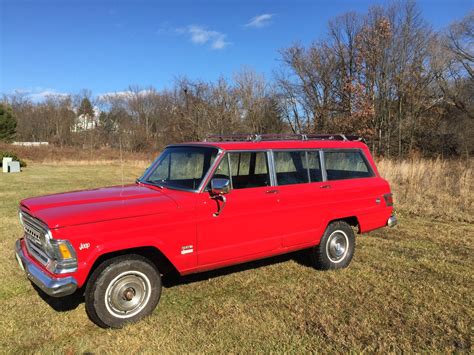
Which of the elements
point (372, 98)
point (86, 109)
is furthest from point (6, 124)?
point (372, 98)

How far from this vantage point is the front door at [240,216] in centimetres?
441

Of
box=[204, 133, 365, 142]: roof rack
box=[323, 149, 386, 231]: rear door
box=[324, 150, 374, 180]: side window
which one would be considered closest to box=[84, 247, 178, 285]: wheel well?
box=[204, 133, 365, 142]: roof rack

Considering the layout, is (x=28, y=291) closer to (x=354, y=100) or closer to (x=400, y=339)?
(x=400, y=339)

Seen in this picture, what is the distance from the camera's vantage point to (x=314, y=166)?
18.2 feet

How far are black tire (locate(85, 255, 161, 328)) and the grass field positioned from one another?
0.15 metres

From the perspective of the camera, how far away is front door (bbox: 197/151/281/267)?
4.41 m

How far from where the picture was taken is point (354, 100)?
97.2 ft

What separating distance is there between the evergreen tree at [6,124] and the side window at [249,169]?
5359 cm

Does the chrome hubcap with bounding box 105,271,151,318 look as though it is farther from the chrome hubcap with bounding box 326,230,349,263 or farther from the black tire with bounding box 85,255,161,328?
the chrome hubcap with bounding box 326,230,349,263

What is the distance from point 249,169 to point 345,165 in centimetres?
186

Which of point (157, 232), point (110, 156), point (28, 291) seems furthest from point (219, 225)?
point (110, 156)

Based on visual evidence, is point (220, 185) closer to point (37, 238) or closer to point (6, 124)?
point (37, 238)

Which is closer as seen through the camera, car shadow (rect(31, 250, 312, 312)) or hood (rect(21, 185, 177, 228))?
hood (rect(21, 185, 177, 228))

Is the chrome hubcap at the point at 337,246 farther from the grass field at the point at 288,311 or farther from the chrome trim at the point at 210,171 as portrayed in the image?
the chrome trim at the point at 210,171
